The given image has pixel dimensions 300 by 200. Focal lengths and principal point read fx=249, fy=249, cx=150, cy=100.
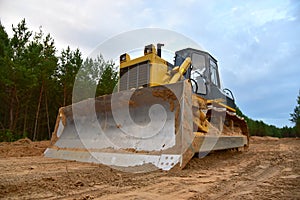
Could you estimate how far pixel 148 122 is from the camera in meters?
3.83

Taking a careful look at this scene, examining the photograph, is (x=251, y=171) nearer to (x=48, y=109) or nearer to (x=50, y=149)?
(x=50, y=149)

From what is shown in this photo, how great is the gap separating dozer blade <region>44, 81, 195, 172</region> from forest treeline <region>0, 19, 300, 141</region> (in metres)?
9.23

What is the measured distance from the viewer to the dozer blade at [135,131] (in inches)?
126

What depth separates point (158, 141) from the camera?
135 inches

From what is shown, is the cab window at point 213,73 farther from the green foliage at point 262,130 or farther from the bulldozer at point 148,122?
the green foliage at point 262,130

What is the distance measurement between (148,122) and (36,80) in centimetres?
1108

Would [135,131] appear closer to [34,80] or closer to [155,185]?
[155,185]

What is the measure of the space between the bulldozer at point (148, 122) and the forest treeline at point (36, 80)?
8.84 metres

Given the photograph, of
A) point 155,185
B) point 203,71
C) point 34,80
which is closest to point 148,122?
point 155,185

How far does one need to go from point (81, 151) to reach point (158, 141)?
58.9 inches

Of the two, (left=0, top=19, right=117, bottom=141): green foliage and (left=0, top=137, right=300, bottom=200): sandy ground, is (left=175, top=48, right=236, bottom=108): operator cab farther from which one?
(left=0, top=19, right=117, bottom=141): green foliage

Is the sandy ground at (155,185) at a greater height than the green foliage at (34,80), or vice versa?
the green foliage at (34,80)

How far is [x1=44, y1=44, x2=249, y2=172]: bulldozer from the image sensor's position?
3281mm

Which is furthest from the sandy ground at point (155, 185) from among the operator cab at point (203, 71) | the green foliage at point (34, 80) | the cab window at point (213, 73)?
the green foliage at point (34, 80)
